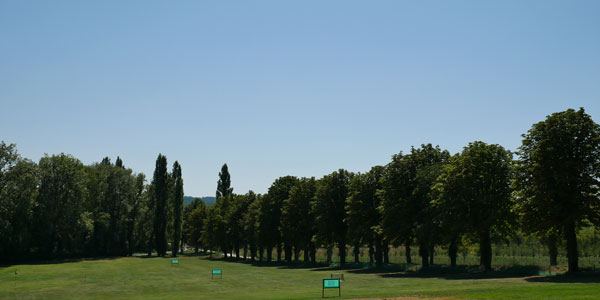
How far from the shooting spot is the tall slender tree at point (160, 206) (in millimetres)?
137500

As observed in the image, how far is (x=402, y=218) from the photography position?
73.1 metres

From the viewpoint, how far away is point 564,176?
4844 centimetres

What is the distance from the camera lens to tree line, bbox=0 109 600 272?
164ft

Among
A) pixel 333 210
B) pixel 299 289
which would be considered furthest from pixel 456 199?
pixel 333 210

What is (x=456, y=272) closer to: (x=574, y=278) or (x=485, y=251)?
(x=485, y=251)

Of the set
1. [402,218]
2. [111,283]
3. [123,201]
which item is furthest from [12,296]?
[123,201]

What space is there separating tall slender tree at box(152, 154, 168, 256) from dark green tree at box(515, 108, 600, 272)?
336 feet

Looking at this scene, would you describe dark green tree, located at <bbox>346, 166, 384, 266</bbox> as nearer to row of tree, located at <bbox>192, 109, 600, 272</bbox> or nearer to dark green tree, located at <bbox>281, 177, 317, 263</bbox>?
row of tree, located at <bbox>192, 109, 600, 272</bbox>

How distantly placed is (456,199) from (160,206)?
304ft

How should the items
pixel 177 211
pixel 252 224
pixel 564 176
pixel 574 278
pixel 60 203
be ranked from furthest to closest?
pixel 177 211 → pixel 252 224 → pixel 60 203 → pixel 564 176 → pixel 574 278

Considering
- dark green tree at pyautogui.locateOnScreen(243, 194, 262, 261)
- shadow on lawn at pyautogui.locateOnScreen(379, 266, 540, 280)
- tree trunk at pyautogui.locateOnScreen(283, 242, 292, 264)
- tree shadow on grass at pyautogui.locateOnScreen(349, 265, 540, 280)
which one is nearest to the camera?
shadow on lawn at pyautogui.locateOnScreen(379, 266, 540, 280)

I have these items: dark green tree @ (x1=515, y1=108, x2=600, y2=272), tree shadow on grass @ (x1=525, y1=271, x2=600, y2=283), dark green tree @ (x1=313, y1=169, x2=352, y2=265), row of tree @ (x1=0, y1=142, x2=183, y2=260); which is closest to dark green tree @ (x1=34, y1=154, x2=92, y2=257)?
row of tree @ (x1=0, y1=142, x2=183, y2=260)

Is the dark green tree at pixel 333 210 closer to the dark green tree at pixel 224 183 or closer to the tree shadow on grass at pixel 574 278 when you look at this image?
the tree shadow on grass at pixel 574 278

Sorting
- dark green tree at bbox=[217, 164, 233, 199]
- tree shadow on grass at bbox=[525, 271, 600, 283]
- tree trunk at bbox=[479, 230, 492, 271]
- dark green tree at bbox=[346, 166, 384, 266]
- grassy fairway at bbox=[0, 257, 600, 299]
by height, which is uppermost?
dark green tree at bbox=[217, 164, 233, 199]
